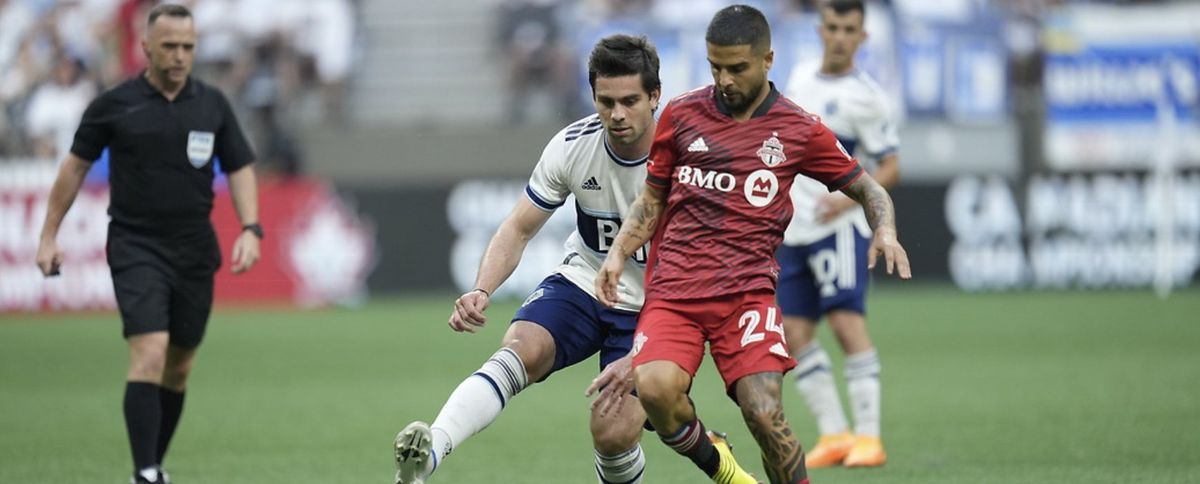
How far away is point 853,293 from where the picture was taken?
30.3 ft

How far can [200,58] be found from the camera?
2292 centimetres

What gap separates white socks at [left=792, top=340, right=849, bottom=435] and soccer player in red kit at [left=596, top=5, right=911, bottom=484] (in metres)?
2.77

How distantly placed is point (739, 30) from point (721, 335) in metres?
1.15

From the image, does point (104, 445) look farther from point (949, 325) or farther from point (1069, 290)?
point (1069, 290)

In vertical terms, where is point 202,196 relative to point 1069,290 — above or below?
above

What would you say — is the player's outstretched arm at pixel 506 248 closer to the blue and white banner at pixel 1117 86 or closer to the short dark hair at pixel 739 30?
the short dark hair at pixel 739 30

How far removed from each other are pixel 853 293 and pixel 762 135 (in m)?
2.99

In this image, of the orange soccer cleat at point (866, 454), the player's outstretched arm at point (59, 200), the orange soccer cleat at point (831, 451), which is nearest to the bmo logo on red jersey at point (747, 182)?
the orange soccer cleat at point (866, 454)

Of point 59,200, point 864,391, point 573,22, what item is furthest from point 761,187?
point 573,22

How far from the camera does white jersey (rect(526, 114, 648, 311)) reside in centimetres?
703

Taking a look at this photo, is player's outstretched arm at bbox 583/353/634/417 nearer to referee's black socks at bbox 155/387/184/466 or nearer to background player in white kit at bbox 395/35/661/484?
background player in white kit at bbox 395/35/661/484

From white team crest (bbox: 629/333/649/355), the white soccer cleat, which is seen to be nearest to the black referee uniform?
the white soccer cleat

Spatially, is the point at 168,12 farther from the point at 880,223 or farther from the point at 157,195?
the point at 880,223

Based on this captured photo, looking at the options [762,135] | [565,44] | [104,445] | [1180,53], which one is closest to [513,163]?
[565,44]
